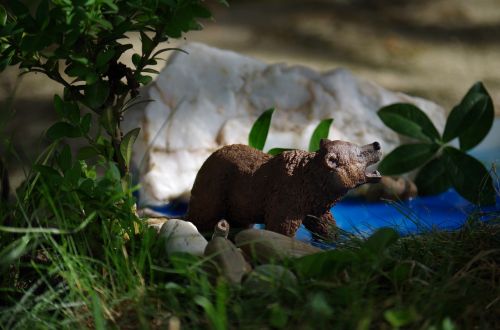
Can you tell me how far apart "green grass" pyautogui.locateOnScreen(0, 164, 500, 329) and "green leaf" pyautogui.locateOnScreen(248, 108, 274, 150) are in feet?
1.67

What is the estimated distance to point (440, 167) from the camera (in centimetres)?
234

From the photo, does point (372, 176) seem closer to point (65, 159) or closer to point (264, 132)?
point (264, 132)

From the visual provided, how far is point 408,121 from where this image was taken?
2.22m

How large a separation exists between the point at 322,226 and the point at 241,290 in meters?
0.39

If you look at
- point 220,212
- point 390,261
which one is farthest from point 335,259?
point 220,212

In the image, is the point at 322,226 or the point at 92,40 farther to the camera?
the point at 322,226

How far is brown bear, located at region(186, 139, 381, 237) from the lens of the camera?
65.6 inches

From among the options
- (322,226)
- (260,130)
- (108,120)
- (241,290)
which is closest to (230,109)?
(260,130)

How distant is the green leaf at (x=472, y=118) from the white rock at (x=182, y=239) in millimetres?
922

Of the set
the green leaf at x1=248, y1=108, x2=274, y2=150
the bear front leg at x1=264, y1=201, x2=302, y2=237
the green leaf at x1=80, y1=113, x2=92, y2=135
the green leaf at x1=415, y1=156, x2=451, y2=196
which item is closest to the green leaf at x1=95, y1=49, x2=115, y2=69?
the green leaf at x1=80, y1=113, x2=92, y2=135

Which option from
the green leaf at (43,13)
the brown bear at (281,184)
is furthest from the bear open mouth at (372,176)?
the green leaf at (43,13)

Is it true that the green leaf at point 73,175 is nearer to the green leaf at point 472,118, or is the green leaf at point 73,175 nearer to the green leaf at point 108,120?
the green leaf at point 108,120

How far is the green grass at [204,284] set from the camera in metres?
1.32

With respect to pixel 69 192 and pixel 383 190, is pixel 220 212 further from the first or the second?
pixel 383 190
